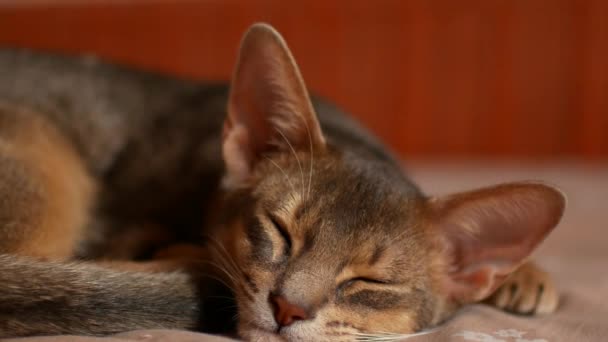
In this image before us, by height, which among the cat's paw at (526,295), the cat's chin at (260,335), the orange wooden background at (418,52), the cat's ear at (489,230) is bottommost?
the cat's chin at (260,335)

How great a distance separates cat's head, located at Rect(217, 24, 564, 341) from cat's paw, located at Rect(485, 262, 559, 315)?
105mm

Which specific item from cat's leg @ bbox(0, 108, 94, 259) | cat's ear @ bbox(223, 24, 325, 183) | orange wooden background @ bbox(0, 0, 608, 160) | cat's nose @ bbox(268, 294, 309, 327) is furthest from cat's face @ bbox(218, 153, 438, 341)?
orange wooden background @ bbox(0, 0, 608, 160)

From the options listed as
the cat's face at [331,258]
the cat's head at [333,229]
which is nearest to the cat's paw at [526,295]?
the cat's head at [333,229]

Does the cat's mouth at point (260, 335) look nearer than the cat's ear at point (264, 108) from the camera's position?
Yes

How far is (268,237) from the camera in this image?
1.27m

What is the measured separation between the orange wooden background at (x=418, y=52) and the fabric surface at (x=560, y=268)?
229mm

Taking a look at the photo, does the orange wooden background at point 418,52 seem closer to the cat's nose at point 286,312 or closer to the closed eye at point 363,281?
the closed eye at point 363,281

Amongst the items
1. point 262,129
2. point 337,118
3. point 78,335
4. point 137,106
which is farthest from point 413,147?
point 78,335

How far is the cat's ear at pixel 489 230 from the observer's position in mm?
1244

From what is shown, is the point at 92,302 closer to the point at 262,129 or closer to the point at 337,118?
the point at 262,129

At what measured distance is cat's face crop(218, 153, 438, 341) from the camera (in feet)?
3.77

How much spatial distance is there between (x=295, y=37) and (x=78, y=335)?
2.52 meters

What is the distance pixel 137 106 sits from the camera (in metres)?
2.10

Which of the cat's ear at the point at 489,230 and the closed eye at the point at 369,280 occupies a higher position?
the cat's ear at the point at 489,230
